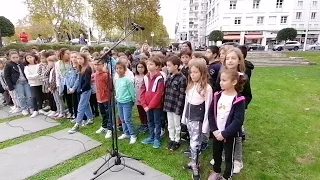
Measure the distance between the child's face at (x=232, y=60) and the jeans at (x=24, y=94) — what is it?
5097 mm

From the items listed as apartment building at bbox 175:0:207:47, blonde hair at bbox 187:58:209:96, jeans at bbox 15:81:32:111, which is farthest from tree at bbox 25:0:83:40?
apartment building at bbox 175:0:207:47

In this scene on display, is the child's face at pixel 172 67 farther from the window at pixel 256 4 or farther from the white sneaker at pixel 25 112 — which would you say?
the window at pixel 256 4

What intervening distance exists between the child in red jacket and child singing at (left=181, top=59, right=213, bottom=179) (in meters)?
0.63

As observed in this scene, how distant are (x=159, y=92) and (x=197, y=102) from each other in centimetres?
82

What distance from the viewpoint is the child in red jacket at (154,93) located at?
3.69m

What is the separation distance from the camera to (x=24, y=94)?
578cm

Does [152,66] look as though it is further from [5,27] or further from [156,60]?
[5,27]

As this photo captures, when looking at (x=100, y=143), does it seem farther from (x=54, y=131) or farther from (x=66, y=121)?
(x=66, y=121)

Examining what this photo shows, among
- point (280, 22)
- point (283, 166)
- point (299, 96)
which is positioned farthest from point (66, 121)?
point (280, 22)

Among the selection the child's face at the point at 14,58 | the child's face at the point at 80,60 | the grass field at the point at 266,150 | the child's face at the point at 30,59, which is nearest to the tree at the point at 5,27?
the child's face at the point at 14,58

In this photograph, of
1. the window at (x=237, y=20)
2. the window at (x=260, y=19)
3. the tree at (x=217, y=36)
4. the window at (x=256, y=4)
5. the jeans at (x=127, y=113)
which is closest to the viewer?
the jeans at (x=127, y=113)

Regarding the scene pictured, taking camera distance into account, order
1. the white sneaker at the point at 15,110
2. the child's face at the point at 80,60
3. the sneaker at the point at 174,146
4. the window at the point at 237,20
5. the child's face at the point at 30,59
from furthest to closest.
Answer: the window at the point at 237,20 < the white sneaker at the point at 15,110 < the child's face at the point at 30,59 < the child's face at the point at 80,60 < the sneaker at the point at 174,146

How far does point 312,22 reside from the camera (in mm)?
43281

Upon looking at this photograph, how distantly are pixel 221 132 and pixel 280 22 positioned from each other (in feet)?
158
